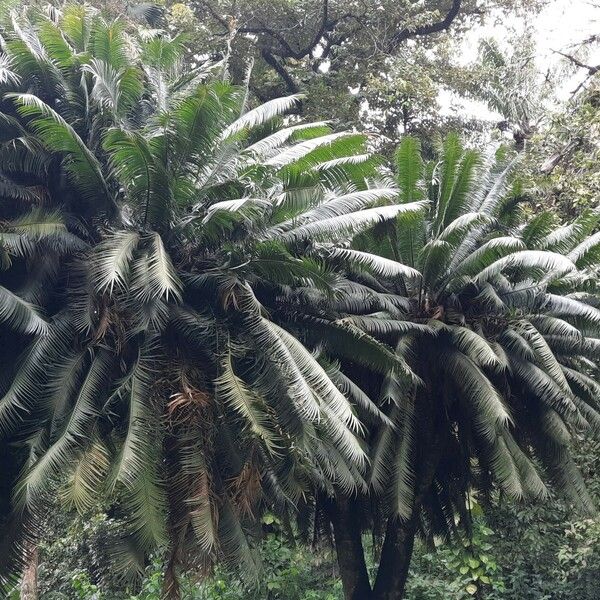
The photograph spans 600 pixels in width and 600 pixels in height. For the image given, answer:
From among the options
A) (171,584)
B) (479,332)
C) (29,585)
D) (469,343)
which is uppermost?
(479,332)

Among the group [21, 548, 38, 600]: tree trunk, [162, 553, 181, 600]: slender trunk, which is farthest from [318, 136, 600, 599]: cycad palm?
[21, 548, 38, 600]: tree trunk

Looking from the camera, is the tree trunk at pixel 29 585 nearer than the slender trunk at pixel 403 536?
No

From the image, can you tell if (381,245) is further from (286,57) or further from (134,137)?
(286,57)

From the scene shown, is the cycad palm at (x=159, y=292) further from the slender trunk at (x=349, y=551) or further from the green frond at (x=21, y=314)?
the slender trunk at (x=349, y=551)

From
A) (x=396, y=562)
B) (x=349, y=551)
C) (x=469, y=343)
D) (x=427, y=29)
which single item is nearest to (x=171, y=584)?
(x=349, y=551)

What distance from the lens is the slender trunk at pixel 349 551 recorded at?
41.5ft

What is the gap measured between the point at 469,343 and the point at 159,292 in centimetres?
423

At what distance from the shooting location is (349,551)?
12.7 meters

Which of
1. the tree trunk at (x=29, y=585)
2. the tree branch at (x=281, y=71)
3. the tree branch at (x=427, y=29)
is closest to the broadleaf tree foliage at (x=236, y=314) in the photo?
the tree trunk at (x=29, y=585)

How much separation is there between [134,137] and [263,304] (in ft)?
8.85

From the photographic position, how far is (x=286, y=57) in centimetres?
2122

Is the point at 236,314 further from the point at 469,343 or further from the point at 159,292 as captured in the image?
the point at 469,343

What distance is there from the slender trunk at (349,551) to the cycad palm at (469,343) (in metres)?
0.03

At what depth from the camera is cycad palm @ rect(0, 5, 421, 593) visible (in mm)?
8977
